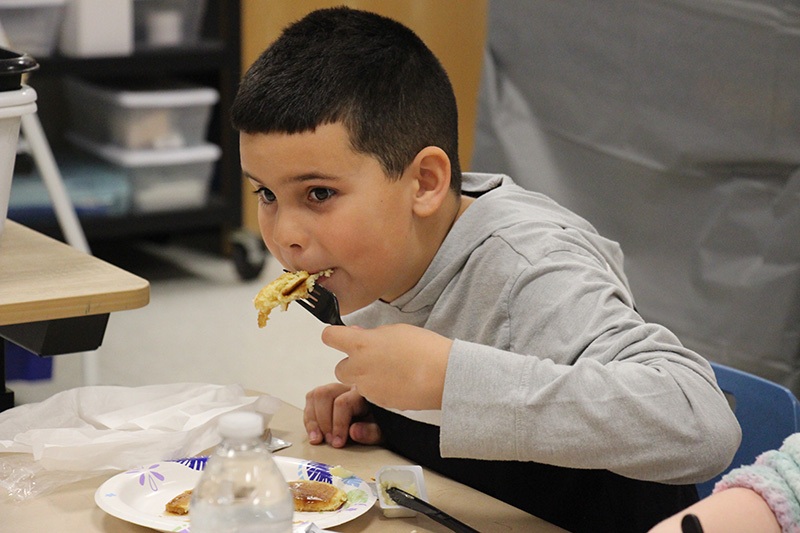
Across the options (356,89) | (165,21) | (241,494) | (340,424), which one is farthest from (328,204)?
(165,21)

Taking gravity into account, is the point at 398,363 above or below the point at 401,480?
above

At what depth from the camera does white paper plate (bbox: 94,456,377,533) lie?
0.80 metres

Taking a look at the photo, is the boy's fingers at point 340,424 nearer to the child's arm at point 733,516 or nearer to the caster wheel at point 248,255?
the child's arm at point 733,516

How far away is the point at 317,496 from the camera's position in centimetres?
83

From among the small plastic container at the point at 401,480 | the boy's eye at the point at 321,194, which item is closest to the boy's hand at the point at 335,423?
the small plastic container at the point at 401,480

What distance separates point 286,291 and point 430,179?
194 mm

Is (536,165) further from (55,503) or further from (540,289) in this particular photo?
(55,503)

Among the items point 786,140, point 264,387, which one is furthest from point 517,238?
point 264,387

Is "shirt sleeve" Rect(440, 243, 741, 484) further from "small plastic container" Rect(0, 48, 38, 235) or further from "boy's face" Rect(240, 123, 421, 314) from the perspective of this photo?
"small plastic container" Rect(0, 48, 38, 235)

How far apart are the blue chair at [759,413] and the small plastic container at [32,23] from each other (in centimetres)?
234

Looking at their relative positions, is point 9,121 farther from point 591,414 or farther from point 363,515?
point 591,414

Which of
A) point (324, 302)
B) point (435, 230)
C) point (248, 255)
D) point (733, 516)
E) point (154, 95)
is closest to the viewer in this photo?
point (733, 516)

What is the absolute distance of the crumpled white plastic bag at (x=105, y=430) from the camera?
2.94 ft

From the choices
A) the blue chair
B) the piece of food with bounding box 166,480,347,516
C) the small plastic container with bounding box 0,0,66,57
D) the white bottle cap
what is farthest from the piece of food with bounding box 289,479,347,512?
the small plastic container with bounding box 0,0,66,57
